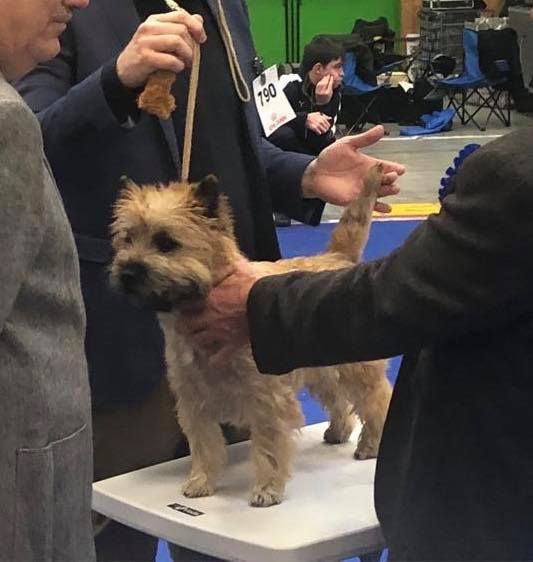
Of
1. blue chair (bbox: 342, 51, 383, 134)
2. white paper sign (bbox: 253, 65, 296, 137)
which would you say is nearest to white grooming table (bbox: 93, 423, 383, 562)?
white paper sign (bbox: 253, 65, 296, 137)

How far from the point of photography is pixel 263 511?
59.1 inches

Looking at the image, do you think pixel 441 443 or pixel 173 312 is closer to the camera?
pixel 441 443

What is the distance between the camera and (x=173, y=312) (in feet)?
5.49

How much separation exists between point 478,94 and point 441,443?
33.1 feet

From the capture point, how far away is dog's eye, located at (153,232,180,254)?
171 centimetres

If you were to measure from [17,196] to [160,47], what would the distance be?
0.51 meters

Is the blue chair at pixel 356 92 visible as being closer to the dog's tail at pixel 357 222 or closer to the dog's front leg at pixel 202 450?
the dog's tail at pixel 357 222

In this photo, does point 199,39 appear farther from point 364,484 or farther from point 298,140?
point 298,140

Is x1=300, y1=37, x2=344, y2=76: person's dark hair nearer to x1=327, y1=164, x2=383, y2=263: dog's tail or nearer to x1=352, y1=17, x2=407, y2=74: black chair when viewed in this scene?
x1=352, y1=17, x2=407, y2=74: black chair

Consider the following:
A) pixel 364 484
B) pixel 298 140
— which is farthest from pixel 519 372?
pixel 298 140

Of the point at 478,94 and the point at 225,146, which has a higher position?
the point at 225,146

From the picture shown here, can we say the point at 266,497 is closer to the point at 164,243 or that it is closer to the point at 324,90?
the point at 164,243

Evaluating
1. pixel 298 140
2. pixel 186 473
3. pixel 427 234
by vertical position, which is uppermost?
pixel 427 234

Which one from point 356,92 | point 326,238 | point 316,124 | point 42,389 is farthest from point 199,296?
point 356,92
